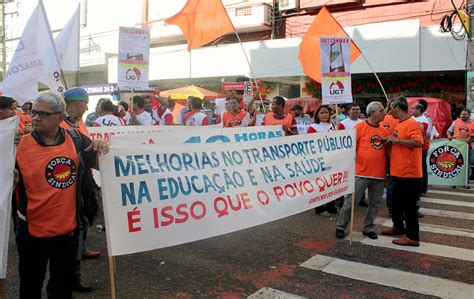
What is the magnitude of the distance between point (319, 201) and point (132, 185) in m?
2.57

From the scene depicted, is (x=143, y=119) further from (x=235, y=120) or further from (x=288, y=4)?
(x=288, y=4)

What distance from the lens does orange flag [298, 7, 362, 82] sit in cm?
903

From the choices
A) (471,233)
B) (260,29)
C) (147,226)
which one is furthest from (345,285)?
(260,29)

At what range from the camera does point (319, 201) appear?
5.23 m

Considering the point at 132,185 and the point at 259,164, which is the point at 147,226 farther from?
the point at 259,164

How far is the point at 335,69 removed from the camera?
7520 mm

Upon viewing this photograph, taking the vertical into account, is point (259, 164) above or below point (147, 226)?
above

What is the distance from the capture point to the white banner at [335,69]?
24.4 feet

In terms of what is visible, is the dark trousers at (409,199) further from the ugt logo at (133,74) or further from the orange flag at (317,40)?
the ugt logo at (133,74)

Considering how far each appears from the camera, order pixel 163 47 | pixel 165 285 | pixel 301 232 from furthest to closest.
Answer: pixel 163 47 < pixel 301 232 < pixel 165 285

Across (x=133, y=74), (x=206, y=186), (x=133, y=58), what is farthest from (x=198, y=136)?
(x=133, y=58)

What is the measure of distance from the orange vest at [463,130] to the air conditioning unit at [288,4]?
14580 mm

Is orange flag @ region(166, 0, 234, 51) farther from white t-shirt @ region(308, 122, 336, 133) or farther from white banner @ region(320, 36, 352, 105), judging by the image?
white t-shirt @ region(308, 122, 336, 133)

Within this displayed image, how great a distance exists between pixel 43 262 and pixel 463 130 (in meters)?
10.3
